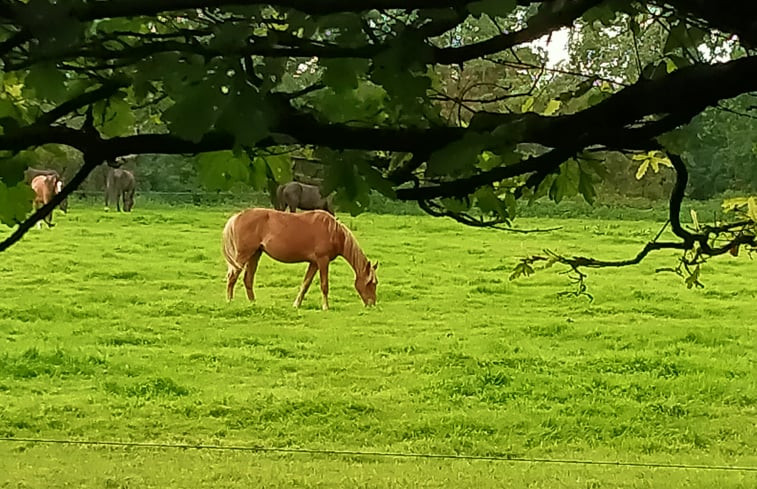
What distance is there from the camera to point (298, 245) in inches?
73.3

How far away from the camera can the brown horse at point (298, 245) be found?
1771mm

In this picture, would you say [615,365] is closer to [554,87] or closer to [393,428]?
[393,428]

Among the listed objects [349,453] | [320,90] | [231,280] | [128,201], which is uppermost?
[320,90]

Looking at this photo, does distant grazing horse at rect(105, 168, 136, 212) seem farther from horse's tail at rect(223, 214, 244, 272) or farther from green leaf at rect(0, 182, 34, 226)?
green leaf at rect(0, 182, 34, 226)

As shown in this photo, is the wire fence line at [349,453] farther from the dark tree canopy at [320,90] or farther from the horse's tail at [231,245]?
the dark tree canopy at [320,90]

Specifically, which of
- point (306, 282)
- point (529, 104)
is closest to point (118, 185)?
point (306, 282)

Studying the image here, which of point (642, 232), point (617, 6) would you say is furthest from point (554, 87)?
point (642, 232)

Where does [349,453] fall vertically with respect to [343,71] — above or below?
below

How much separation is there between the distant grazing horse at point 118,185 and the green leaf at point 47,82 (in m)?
1.00

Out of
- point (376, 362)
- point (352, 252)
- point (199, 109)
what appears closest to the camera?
point (199, 109)

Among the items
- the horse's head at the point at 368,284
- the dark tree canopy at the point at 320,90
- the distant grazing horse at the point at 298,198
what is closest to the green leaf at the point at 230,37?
the dark tree canopy at the point at 320,90

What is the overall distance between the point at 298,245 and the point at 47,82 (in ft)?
4.97

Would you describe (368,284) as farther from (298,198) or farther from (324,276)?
(298,198)

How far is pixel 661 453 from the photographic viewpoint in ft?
4.40
